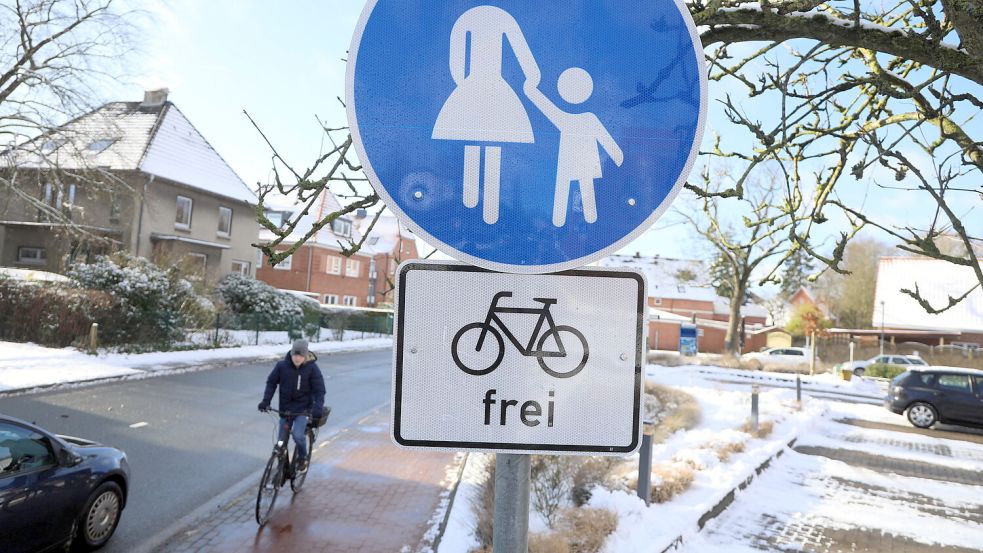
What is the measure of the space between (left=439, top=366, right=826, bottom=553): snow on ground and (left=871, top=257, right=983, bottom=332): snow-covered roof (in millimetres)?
32846

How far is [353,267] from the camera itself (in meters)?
55.6

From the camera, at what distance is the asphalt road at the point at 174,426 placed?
7.77m

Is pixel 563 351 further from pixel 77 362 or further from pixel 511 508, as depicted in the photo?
pixel 77 362

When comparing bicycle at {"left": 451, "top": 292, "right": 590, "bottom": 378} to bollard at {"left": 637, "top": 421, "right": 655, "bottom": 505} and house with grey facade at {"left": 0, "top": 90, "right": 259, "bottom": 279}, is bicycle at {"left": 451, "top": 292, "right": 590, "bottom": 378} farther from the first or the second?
house with grey facade at {"left": 0, "top": 90, "right": 259, "bottom": 279}

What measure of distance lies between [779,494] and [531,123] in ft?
29.4

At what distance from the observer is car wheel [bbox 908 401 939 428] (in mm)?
17031

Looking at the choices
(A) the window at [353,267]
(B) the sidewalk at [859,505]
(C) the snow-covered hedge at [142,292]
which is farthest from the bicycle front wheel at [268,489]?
(A) the window at [353,267]

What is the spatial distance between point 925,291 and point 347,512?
4434 cm

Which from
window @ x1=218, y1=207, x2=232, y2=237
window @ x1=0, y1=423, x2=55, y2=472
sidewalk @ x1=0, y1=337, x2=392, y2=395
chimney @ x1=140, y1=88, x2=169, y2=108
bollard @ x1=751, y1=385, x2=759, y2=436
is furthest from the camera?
window @ x1=218, y1=207, x2=232, y2=237

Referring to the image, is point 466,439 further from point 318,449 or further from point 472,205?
point 318,449

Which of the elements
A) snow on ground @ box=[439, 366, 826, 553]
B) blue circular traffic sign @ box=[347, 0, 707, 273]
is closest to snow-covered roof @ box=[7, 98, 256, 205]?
snow on ground @ box=[439, 366, 826, 553]

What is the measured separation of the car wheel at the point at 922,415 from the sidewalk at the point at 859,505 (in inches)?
158

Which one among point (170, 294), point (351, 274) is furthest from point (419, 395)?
point (351, 274)

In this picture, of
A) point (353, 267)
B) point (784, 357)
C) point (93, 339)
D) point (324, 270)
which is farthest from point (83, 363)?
point (353, 267)
